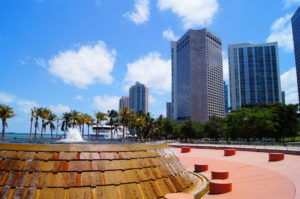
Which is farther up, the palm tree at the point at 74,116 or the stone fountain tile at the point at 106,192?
the palm tree at the point at 74,116

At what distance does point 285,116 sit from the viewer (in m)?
53.5

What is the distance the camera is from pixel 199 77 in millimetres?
162375

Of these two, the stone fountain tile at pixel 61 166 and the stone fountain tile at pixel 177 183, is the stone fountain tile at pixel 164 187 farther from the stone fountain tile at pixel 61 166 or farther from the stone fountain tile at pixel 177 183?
the stone fountain tile at pixel 61 166

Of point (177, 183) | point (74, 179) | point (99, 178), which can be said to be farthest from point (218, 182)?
point (74, 179)

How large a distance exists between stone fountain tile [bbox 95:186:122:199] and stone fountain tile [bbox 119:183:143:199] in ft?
0.78

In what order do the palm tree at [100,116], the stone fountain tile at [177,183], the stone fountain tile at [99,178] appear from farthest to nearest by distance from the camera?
the palm tree at [100,116]
the stone fountain tile at [177,183]
the stone fountain tile at [99,178]

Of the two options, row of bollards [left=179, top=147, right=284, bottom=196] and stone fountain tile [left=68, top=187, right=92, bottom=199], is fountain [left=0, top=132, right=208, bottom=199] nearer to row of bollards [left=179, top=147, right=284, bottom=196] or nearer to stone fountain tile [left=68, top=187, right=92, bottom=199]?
stone fountain tile [left=68, top=187, right=92, bottom=199]

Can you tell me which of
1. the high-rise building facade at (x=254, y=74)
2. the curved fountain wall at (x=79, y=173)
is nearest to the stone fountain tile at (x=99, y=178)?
the curved fountain wall at (x=79, y=173)

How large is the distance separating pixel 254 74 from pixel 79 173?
16982cm

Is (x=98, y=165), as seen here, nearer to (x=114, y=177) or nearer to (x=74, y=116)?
(x=114, y=177)

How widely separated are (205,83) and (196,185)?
154 meters

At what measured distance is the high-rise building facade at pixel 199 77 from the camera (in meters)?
159

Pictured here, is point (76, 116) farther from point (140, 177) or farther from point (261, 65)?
point (261, 65)

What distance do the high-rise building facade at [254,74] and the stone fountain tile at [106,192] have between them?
16304 cm
